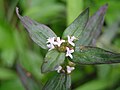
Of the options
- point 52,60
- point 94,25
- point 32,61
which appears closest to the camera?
point 52,60

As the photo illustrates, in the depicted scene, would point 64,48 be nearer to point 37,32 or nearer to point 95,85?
point 37,32

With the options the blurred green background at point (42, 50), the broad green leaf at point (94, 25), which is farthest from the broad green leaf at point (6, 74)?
the broad green leaf at point (94, 25)

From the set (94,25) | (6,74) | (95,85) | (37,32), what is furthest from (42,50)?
(37,32)

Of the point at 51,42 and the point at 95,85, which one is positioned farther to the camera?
the point at 95,85

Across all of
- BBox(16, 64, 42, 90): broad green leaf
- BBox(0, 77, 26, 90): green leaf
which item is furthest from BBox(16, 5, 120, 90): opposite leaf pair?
BBox(0, 77, 26, 90): green leaf

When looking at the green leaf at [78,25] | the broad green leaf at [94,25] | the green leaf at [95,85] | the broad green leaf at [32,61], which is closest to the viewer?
the green leaf at [78,25]

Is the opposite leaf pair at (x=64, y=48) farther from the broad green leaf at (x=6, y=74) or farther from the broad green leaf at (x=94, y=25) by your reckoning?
the broad green leaf at (x=6, y=74)

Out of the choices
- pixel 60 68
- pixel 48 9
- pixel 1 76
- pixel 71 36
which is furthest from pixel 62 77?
pixel 48 9

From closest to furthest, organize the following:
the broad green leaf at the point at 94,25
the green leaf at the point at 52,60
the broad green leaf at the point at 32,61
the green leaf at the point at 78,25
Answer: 1. the green leaf at the point at 52,60
2. the green leaf at the point at 78,25
3. the broad green leaf at the point at 94,25
4. the broad green leaf at the point at 32,61
